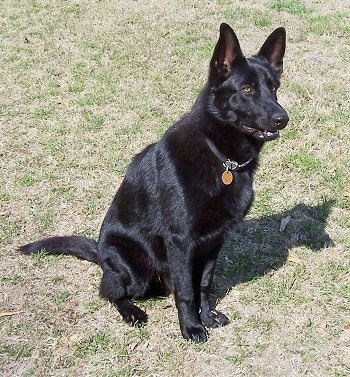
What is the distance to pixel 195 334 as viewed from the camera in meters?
3.25

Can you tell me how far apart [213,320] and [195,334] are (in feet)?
0.66

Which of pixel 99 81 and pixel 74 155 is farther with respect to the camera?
pixel 99 81

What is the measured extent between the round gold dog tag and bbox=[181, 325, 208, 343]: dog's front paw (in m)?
0.86

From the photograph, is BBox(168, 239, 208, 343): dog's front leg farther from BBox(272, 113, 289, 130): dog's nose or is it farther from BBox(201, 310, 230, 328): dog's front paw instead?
BBox(272, 113, 289, 130): dog's nose

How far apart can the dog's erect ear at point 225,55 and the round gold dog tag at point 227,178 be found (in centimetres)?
54

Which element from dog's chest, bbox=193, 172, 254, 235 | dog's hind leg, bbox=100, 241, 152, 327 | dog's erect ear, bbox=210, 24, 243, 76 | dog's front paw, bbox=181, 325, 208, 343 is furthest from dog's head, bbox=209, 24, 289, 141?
dog's front paw, bbox=181, 325, 208, 343

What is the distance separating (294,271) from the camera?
3834 millimetres

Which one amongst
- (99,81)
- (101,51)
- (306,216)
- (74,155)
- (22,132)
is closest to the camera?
(306,216)

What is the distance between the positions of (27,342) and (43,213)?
57.3 inches

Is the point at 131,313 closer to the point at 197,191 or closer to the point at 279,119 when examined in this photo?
the point at 197,191

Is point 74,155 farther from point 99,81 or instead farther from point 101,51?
point 101,51

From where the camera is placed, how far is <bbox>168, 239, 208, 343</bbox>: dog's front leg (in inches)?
124

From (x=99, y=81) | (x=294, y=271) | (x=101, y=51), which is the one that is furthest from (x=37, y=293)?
(x=101, y=51)

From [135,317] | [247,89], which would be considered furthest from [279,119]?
[135,317]
